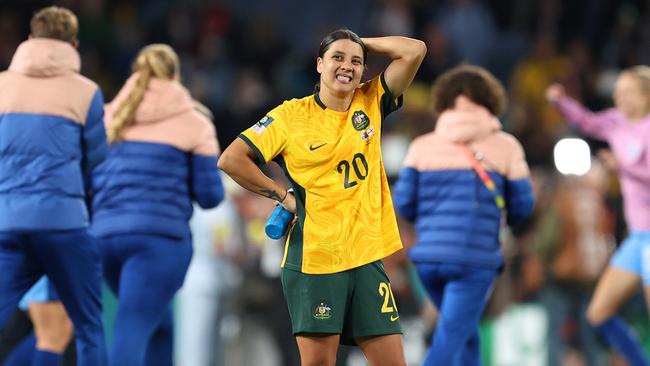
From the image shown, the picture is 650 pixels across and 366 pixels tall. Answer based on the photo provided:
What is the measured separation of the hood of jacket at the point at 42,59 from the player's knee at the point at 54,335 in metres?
1.80

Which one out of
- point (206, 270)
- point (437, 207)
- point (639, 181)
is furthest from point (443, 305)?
point (206, 270)

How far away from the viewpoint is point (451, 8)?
17.7m

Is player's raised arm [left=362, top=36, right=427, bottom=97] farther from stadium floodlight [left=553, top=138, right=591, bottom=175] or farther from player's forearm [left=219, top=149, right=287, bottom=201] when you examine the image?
stadium floodlight [left=553, top=138, right=591, bottom=175]

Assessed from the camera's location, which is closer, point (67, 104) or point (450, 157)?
point (67, 104)

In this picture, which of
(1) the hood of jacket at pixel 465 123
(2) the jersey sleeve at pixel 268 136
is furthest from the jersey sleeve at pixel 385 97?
(1) the hood of jacket at pixel 465 123

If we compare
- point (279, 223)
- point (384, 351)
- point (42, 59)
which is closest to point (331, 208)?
point (279, 223)

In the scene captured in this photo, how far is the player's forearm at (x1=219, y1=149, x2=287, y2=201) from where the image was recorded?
6.91 m

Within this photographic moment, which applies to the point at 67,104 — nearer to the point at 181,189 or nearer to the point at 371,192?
the point at 181,189

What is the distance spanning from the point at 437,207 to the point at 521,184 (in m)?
0.62

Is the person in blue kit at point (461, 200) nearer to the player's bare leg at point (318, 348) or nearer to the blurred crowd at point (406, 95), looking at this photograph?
the player's bare leg at point (318, 348)

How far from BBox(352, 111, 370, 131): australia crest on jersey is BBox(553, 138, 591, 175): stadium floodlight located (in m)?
6.64

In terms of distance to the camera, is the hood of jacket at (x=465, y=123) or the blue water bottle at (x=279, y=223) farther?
the hood of jacket at (x=465, y=123)

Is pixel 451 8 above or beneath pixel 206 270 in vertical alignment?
above

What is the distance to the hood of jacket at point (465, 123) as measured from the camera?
9.45 metres
